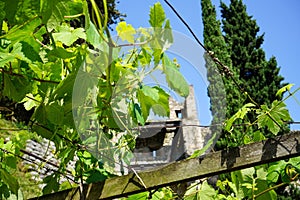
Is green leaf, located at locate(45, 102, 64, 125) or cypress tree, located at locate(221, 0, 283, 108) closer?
green leaf, located at locate(45, 102, 64, 125)

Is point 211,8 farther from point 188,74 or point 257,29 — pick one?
point 188,74

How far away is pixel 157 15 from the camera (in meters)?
0.71

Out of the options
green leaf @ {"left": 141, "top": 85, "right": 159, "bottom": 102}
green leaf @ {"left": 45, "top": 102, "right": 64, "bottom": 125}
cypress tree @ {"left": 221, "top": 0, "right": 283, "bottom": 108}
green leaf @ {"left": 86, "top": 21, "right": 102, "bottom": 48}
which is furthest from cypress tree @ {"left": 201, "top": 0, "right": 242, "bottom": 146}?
cypress tree @ {"left": 221, "top": 0, "right": 283, "bottom": 108}

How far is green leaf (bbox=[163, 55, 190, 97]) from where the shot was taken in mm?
729

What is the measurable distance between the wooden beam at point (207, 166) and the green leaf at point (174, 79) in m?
0.33

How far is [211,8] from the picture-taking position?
1235 centimetres

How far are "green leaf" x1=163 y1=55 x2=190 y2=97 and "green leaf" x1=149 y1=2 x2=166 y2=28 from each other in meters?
0.07

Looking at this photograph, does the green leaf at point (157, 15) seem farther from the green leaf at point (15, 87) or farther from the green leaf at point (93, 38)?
the green leaf at point (15, 87)

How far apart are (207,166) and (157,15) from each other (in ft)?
1.49

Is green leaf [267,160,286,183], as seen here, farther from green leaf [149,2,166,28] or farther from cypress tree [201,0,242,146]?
green leaf [149,2,166,28]

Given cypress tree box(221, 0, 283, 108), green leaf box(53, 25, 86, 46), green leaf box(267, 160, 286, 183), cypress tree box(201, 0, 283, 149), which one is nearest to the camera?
green leaf box(53, 25, 86, 46)

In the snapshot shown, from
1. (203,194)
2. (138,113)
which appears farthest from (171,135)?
(203,194)

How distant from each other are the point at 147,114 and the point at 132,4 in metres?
0.23

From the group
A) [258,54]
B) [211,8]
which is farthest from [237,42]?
[211,8]
